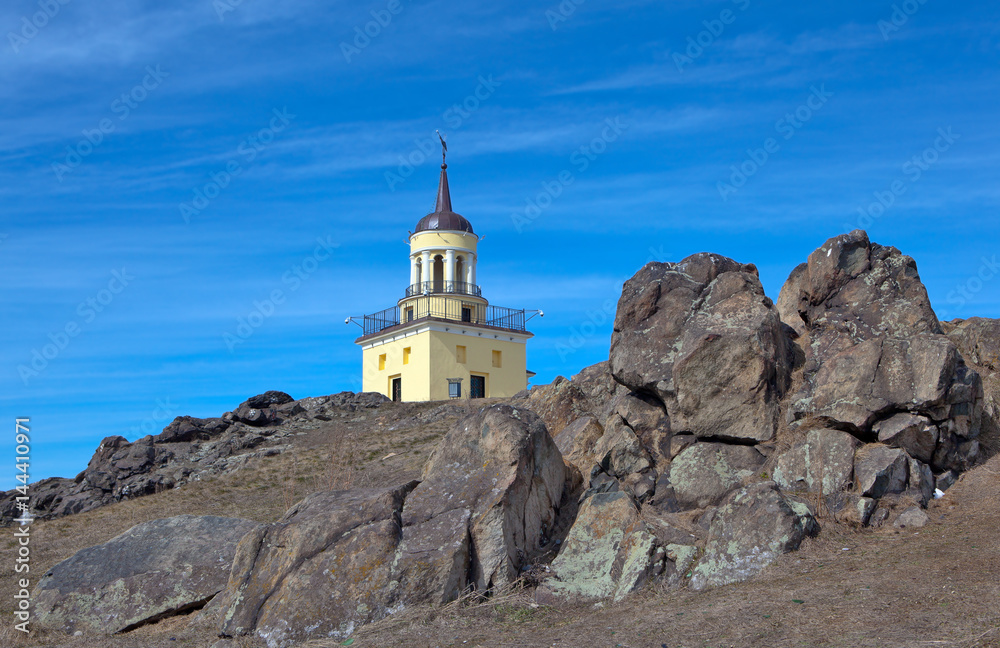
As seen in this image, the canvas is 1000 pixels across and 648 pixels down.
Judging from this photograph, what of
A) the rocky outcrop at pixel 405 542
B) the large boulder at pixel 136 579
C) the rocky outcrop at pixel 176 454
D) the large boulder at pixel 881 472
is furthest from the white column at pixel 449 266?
the large boulder at pixel 881 472

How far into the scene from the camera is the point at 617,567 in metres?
10.0

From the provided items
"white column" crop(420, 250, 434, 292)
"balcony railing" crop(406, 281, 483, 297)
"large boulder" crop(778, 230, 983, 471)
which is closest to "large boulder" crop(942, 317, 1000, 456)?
"large boulder" crop(778, 230, 983, 471)

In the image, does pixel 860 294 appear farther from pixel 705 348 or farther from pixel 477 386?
pixel 477 386

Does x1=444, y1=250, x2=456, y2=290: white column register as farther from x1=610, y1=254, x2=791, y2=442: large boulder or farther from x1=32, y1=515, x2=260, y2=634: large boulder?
x1=32, y1=515, x2=260, y2=634: large boulder

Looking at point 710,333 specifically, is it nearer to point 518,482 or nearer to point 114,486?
point 518,482

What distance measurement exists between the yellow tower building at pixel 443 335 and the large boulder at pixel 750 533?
34.2m

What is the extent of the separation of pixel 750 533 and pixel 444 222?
38849 mm

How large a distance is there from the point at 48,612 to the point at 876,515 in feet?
34.2

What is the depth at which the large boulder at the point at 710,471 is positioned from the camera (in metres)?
11.7

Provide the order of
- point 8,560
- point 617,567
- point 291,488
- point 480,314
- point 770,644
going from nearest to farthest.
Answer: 1. point 770,644
2. point 617,567
3. point 8,560
4. point 291,488
5. point 480,314

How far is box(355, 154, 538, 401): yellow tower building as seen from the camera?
4456cm

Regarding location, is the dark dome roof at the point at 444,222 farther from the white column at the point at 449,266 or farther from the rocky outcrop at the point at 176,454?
the rocky outcrop at the point at 176,454

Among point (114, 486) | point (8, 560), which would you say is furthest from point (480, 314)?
point (8, 560)

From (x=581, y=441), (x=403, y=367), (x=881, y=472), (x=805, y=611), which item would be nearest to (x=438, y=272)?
(x=403, y=367)
